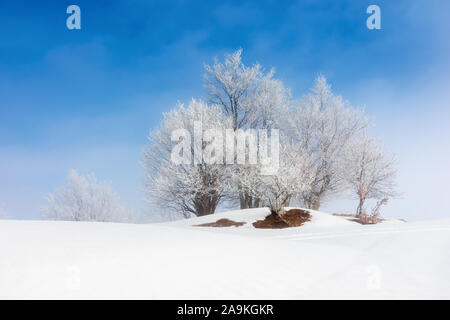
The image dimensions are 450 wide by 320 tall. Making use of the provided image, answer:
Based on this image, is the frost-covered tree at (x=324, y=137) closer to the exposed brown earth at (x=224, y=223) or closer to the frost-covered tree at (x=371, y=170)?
the frost-covered tree at (x=371, y=170)

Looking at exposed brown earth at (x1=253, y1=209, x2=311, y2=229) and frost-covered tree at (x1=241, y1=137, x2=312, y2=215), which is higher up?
frost-covered tree at (x1=241, y1=137, x2=312, y2=215)

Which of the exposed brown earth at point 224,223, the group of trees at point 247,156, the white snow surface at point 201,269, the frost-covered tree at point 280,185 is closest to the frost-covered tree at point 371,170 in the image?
the group of trees at point 247,156

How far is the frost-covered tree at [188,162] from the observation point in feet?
50.7

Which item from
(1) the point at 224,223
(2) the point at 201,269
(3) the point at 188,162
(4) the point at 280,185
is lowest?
(1) the point at 224,223

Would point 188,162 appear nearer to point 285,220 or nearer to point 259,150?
point 259,150

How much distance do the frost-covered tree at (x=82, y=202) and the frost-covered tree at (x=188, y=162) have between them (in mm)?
3047

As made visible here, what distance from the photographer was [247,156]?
15.8m

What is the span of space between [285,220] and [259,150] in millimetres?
4169

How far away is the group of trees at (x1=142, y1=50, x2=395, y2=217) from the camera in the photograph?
50.7 feet

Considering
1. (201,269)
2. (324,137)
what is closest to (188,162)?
(324,137)

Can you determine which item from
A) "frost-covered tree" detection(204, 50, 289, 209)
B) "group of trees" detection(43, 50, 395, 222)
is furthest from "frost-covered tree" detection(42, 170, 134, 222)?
"frost-covered tree" detection(204, 50, 289, 209)

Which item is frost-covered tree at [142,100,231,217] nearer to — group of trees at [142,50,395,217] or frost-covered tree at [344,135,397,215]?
group of trees at [142,50,395,217]

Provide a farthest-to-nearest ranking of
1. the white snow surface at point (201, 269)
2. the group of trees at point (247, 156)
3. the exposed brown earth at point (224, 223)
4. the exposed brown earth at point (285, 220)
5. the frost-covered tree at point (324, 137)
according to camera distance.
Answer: the frost-covered tree at point (324, 137) → the group of trees at point (247, 156) → the exposed brown earth at point (224, 223) → the exposed brown earth at point (285, 220) → the white snow surface at point (201, 269)

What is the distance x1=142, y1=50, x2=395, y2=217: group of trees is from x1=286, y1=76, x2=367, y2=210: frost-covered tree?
0.17 ft
